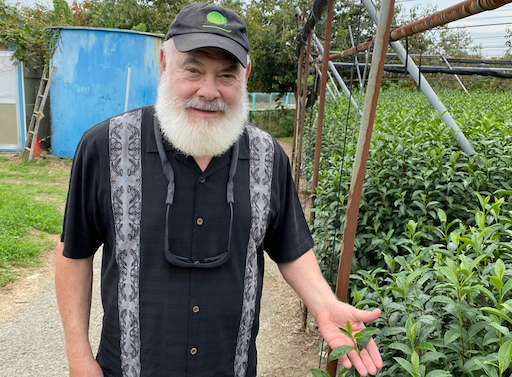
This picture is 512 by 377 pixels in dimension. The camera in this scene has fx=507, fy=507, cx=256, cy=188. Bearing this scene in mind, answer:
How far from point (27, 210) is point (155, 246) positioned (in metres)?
5.88

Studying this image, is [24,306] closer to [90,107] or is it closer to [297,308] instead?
[297,308]

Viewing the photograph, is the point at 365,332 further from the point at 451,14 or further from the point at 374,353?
the point at 451,14

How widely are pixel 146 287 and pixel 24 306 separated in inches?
134

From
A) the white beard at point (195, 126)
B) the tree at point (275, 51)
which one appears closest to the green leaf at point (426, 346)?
the white beard at point (195, 126)

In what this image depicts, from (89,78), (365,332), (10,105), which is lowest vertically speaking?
(10,105)

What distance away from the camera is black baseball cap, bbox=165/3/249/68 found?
1.83 m

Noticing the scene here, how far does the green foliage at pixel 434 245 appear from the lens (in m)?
1.45

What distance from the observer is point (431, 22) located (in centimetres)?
244

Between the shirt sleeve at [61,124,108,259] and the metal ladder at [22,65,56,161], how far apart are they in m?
10.3

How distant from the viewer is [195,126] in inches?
76.3

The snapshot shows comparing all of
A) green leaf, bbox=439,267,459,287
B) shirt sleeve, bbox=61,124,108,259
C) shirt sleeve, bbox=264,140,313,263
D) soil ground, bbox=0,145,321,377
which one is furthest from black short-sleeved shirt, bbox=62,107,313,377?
soil ground, bbox=0,145,321,377

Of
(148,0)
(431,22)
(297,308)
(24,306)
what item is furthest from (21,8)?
(431,22)

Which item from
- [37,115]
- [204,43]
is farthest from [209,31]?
[37,115]

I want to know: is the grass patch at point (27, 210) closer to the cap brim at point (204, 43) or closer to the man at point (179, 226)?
the man at point (179, 226)
